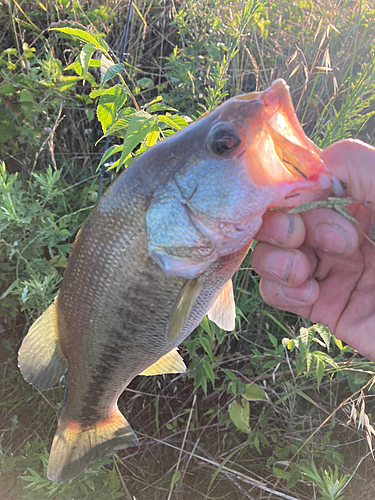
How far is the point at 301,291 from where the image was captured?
1.47 metres

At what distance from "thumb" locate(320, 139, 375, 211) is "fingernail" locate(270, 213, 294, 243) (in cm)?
23

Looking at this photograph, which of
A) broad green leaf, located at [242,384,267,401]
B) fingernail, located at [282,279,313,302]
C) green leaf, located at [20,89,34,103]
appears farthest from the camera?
green leaf, located at [20,89,34,103]

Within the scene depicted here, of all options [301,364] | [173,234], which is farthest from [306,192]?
[301,364]

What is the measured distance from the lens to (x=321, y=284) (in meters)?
1.68

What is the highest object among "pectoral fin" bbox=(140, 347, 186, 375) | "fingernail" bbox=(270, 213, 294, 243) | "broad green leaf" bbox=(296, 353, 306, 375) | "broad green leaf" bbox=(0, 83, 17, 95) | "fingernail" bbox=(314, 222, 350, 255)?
"broad green leaf" bbox=(0, 83, 17, 95)

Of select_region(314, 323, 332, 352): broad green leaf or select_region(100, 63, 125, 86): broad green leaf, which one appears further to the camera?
select_region(314, 323, 332, 352): broad green leaf

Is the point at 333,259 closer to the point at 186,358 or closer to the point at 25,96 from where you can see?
the point at 186,358

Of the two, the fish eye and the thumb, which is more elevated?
the fish eye

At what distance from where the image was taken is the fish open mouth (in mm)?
1127

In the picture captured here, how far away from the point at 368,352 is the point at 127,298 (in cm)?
104

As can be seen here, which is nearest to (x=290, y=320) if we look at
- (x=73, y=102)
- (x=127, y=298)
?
(x=127, y=298)

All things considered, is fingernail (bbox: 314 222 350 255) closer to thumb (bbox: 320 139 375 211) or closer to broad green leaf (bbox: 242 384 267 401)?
thumb (bbox: 320 139 375 211)

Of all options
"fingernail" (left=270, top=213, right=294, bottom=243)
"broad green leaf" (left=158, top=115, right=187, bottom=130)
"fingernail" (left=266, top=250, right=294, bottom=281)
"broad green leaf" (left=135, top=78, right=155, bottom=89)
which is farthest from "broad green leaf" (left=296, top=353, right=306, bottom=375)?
"broad green leaf" (left=135, top=78, right=155, bottom=89)

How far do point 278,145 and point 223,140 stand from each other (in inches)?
6.7
